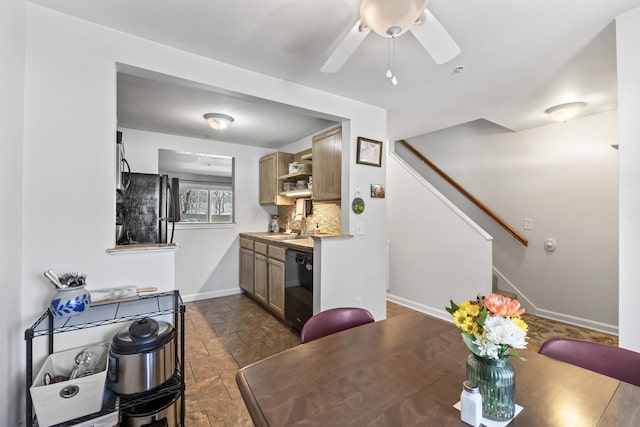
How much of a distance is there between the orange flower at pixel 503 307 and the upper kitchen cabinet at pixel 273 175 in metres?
3.54

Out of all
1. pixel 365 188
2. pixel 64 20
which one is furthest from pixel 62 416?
pixel 365 188

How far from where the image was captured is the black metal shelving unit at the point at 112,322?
1.25m

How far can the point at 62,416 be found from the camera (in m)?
1.21

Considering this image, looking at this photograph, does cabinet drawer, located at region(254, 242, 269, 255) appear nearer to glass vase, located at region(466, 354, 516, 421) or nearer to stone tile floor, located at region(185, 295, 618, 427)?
stone tile floor, located at region(185, 295, 618, 427)

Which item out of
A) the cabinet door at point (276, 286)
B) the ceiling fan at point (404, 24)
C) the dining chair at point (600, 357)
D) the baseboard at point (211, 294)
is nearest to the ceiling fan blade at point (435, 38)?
the ceiling fan at point (404, 24)

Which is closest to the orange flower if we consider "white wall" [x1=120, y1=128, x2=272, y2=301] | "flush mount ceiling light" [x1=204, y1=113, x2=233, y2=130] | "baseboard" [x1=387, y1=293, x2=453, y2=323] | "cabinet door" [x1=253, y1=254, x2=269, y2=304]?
"baseboard" [x1=387, y1=293, x2=453, y2=323]

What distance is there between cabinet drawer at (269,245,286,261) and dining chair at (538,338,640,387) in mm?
2402

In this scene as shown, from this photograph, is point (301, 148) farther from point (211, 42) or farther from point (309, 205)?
point (211, 42)

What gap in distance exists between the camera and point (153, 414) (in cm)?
139

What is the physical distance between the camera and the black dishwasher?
2.76m

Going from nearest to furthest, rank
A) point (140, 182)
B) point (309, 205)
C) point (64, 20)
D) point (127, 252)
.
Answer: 1. point (64, 20)
2. point (127, 252)
3. point (140, 182)
4. point (309, 205)

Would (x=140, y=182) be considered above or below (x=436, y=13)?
below

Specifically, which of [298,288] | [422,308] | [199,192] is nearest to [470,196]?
[422,308]

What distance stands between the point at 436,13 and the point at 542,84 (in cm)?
154
